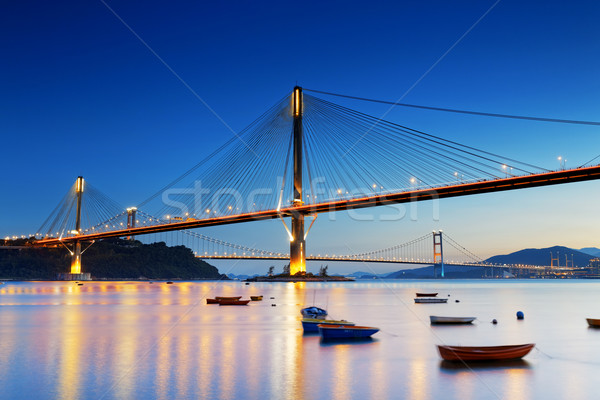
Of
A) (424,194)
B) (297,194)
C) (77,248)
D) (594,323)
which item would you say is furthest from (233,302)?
(77,248)

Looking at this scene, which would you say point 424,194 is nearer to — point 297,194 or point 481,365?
point 297,194

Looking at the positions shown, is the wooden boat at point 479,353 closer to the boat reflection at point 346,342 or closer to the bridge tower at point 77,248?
the boat reflection at point 346,342

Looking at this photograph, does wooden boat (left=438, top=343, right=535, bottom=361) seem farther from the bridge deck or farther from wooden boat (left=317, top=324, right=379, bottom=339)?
the bridge deck

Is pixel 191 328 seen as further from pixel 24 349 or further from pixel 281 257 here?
pixel 281 257

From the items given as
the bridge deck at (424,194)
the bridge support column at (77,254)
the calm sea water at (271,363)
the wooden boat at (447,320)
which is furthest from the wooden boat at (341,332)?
the bridge support column at (77,254)

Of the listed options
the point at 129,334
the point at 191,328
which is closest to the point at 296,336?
the point at 191,328

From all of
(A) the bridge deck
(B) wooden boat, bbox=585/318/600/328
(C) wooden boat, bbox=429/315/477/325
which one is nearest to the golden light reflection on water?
(C) wooden boat, bbox=429/315/477/325
